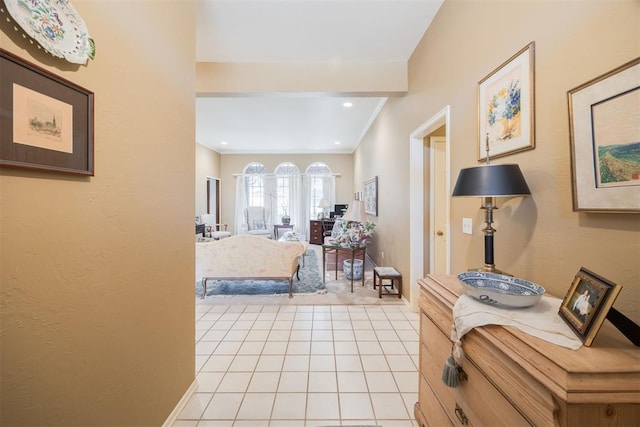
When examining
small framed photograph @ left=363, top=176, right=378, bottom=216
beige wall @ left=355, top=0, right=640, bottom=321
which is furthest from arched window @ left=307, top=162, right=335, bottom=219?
beige wall @ left=355, top=0, right=640, bottom=321

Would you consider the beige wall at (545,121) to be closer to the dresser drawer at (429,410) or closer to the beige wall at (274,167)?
the dresser drawer at (429,410)

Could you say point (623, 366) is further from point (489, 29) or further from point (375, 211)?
point (375, 211)

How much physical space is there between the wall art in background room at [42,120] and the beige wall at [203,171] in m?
6.40

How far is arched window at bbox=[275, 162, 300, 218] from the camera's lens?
8.51 metres

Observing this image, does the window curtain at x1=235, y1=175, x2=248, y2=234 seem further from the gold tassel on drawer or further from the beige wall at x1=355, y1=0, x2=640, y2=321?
the gold tassel on drawer

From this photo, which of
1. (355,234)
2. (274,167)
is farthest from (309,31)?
(274,167)

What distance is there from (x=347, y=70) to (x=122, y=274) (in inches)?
116

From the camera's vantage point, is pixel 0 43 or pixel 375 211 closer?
pixel 0 43

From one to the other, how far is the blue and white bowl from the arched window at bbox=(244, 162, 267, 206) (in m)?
7.93

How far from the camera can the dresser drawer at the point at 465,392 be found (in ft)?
2.63

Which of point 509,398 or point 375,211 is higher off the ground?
point 375,211

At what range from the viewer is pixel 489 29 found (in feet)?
5.08

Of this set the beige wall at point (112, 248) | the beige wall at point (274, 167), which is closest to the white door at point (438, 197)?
the beige wall at point (112, 248)

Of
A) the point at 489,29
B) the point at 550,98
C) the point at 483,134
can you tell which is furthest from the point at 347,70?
the point at 550,98
